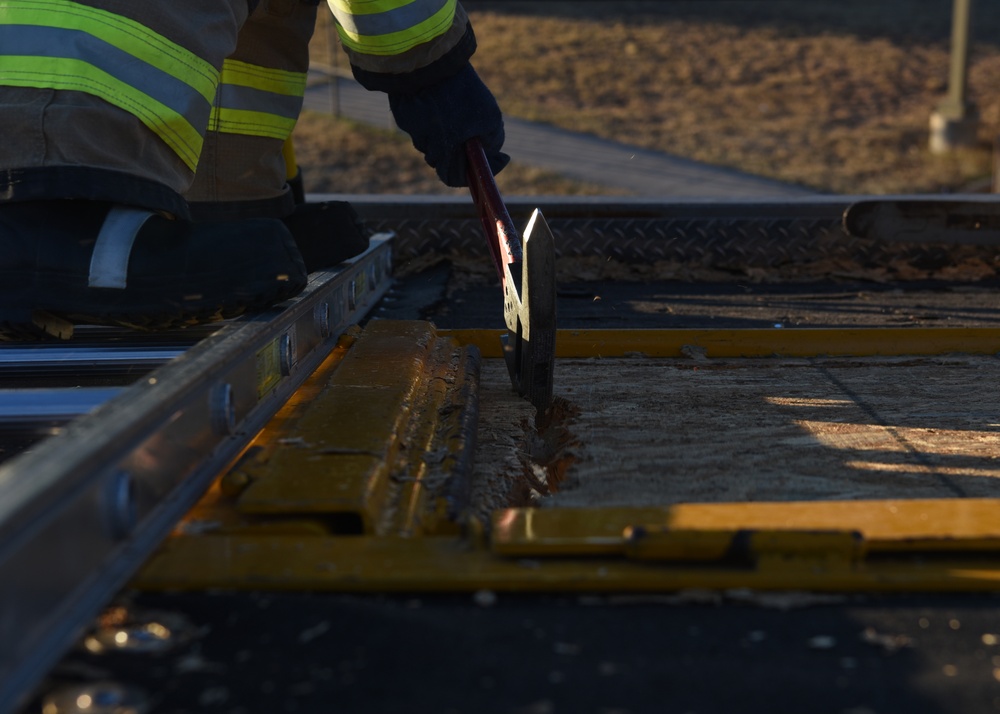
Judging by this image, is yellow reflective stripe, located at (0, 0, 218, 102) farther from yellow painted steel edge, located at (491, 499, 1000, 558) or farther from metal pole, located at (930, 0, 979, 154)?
metal pole, located at (930, 0, 979, 154)

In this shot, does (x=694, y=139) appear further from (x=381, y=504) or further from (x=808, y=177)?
(x=381, y=504)

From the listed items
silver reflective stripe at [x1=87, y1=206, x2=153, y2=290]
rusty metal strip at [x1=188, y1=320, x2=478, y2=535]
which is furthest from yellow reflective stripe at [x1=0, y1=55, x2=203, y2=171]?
rusty metal strip at [x1=188, y1=320, x2=478, y2=535]

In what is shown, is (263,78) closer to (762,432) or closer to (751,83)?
(762,432)

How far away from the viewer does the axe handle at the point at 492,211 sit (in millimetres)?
2631

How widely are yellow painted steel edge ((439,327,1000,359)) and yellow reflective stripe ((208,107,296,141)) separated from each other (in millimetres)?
706

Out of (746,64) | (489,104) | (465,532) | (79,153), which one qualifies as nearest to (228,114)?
(489,104)

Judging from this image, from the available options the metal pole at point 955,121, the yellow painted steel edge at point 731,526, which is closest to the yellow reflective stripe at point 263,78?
the yellow painted steel edge at point 731,526

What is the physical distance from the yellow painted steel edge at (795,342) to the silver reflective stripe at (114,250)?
1.13 m

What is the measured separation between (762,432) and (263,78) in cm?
161

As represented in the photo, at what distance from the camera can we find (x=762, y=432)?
2.25 m

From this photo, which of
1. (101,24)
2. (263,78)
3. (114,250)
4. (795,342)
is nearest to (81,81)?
(101,24)

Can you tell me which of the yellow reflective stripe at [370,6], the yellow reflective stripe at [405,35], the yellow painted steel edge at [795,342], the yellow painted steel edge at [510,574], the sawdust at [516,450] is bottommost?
the sawdust at [516,450]

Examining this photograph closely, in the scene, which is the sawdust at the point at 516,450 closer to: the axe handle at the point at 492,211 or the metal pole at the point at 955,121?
the axe handle at the point at 492,211

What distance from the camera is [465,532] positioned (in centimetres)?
150
